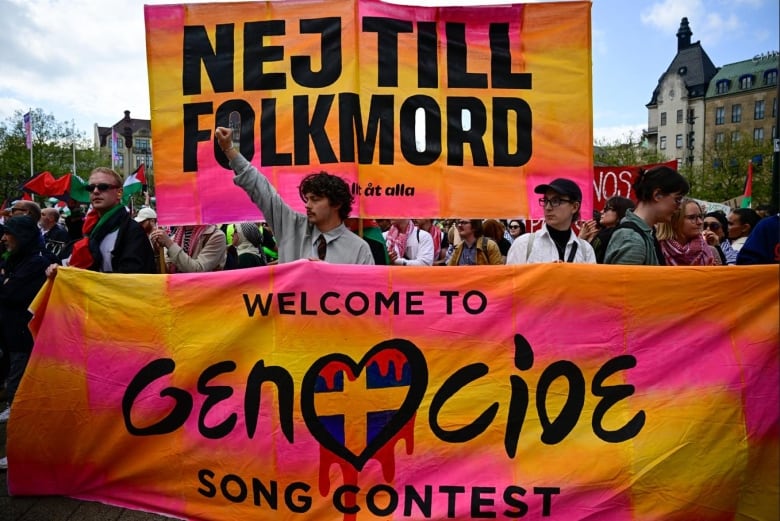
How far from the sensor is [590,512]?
291cm

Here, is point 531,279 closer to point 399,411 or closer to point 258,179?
point 399,411

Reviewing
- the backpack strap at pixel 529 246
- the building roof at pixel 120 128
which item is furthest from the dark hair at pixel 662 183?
the building roof at pixel 120 128

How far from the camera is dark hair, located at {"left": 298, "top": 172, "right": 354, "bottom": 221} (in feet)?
12.0

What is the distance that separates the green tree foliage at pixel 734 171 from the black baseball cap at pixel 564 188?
44.1 m

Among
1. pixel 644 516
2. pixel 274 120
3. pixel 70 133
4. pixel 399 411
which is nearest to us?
pixel 644 516

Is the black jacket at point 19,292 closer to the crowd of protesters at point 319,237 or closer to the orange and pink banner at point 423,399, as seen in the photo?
the crowd of protesters at point 319,237

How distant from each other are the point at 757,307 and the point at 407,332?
1.74 meters

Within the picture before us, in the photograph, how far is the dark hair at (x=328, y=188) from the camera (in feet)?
12.0

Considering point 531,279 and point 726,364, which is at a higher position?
point 531,279

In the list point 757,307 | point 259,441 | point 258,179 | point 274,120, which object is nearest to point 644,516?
point 757,307

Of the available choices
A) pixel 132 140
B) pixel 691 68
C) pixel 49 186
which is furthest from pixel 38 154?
pixel 691 68

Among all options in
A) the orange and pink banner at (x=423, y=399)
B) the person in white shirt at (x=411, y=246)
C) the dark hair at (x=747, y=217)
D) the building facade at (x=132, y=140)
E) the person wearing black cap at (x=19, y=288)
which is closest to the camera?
the orange and pink banner at (x=423, y=399)

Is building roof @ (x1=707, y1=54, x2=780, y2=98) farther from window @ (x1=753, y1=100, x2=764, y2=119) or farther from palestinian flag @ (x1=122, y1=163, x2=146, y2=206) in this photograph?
palestinian flag @ (x1=122, y1=163, x2=146, y2=206)

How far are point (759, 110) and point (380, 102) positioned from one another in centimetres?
8955
